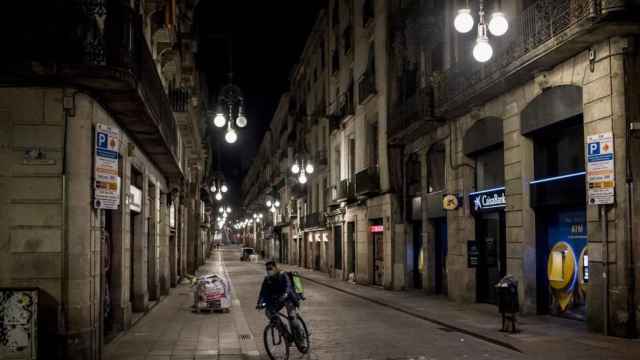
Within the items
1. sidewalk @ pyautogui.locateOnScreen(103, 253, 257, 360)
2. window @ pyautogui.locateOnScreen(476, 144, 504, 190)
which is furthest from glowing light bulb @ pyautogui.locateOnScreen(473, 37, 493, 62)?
sidewalk @ pyautogui.locateOnScreen(103, 253, 257, 360)

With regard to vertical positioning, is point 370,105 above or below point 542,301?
above

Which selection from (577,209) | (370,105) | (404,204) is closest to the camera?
(577,209)

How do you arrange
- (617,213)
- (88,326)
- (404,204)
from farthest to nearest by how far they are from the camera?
(404,204) → (617,213) → (88,326)

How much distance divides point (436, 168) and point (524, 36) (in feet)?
30.4

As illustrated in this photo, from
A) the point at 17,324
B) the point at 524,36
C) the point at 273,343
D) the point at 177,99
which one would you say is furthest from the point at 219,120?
the point at 177,99

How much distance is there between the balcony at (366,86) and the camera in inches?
1228

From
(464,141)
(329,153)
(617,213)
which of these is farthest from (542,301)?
(329,153)

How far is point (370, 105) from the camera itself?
3219cm

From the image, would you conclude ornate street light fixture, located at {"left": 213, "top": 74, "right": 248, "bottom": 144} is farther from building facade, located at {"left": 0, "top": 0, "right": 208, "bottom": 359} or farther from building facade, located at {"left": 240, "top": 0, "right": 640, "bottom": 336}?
building facade, located at {"left": 240, "top": 0, "right": 640, "bottom": 336}

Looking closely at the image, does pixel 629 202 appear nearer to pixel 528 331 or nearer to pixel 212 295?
pixel 528 331

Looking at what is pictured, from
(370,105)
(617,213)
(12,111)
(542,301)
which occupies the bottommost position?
(542,301)

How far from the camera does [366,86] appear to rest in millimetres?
32188

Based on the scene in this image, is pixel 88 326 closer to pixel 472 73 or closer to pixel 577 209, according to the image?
pixel 577 209

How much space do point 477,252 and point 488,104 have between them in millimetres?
4297
